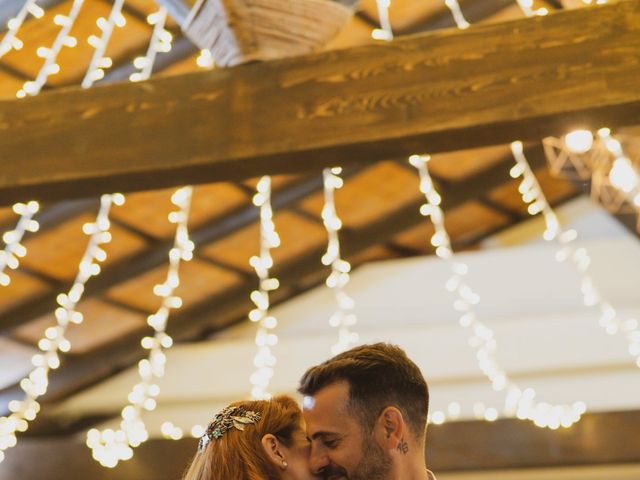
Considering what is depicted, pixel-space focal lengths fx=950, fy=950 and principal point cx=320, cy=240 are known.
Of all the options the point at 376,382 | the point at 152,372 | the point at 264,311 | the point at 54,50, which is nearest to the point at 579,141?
the point at 54,50

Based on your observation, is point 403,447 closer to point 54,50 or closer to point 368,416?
point 368,416

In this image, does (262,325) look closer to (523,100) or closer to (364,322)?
(364,322)

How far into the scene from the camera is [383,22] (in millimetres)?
5414

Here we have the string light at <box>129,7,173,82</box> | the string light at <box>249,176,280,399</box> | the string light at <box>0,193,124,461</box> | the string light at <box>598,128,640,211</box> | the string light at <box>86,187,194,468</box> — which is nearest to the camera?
the string light at <box>129,7,173,82</box>

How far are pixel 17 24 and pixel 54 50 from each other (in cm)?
30

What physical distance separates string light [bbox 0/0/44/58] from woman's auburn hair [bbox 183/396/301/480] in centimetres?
302

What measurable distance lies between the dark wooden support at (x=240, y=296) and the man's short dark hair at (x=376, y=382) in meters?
5.57

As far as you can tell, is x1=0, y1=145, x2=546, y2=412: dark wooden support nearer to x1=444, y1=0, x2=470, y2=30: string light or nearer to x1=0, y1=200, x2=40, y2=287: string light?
x1=0, y1=200, x2=40, y2=287: string light

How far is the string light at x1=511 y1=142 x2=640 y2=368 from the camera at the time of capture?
718 centimetres

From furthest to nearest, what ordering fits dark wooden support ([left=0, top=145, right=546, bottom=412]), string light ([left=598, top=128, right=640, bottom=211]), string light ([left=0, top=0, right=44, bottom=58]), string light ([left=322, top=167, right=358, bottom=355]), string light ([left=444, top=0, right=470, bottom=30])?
dark wooden support ([left=0, top=145, right=546, bottom=412]), string light ([left=322, top=167, right=358, bottom=355]), string light ([left=444, top=0, right=470, bottom=30]), string light ([left=598, top=128, right=640, bottom=211]), string light ([left=0, top=0, right=44, bottom=58])

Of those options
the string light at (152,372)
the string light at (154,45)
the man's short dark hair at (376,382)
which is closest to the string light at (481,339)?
the string light at (152,372)

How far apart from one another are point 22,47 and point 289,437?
10.9 ft

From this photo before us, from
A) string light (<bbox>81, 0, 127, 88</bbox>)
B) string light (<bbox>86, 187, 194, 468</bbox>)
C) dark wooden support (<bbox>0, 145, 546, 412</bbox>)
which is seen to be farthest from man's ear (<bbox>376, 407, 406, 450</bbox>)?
dark wooden support (<bbox>0, 145, 546, 412</bbox>)

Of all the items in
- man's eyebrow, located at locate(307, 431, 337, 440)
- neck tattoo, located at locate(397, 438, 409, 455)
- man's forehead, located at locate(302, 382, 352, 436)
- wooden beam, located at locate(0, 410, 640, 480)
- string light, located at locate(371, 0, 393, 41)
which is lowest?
neck tattoo, located at locate(397, 438, 409, 455)
